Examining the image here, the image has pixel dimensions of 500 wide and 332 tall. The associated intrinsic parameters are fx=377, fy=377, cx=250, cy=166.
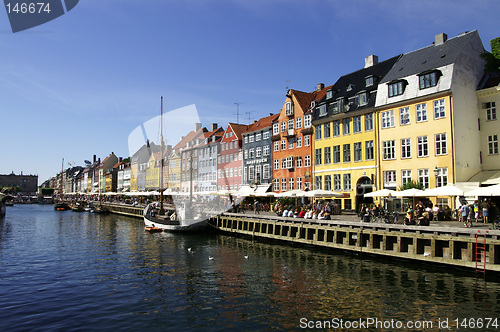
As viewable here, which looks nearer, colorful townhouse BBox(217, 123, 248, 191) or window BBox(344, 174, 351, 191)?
window BBox(344, 174, 351, 191)

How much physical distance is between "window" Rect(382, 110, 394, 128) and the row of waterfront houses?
0.11 m

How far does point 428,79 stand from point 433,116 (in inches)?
152

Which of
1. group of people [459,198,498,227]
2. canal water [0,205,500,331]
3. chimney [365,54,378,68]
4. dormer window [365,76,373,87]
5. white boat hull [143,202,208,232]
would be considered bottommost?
canal water [0,205,500,331]

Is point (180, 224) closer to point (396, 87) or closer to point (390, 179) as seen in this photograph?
point (390, 179)

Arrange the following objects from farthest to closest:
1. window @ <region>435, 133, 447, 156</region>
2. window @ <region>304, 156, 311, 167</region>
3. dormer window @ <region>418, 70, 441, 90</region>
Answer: window @ <region>304, 156, 311, 167</region>, dormer window @ <region>418, 70, 441, 90</region>, window @ <region>435, 133, 447, 156</region>

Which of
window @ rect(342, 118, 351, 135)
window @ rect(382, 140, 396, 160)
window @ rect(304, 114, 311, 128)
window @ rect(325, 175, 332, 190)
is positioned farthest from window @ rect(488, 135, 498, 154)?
window @ rect(304, 114, 311, 128)

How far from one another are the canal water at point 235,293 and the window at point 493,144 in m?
20.3

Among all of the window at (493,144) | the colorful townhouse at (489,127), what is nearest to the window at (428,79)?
the colorful townhouse at (489,127)

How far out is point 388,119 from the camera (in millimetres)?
41531

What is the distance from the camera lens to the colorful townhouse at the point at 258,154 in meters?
61.7

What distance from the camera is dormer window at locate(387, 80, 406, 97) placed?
1580 inches

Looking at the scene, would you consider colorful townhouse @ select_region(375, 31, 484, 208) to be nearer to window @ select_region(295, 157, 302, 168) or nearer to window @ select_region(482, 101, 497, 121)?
window @ select_region(482, 101, 497, 121)

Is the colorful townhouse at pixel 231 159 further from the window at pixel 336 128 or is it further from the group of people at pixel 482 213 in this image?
the group of people at pixel 482 213

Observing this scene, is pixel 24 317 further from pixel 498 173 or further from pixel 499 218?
pixel 498 173
